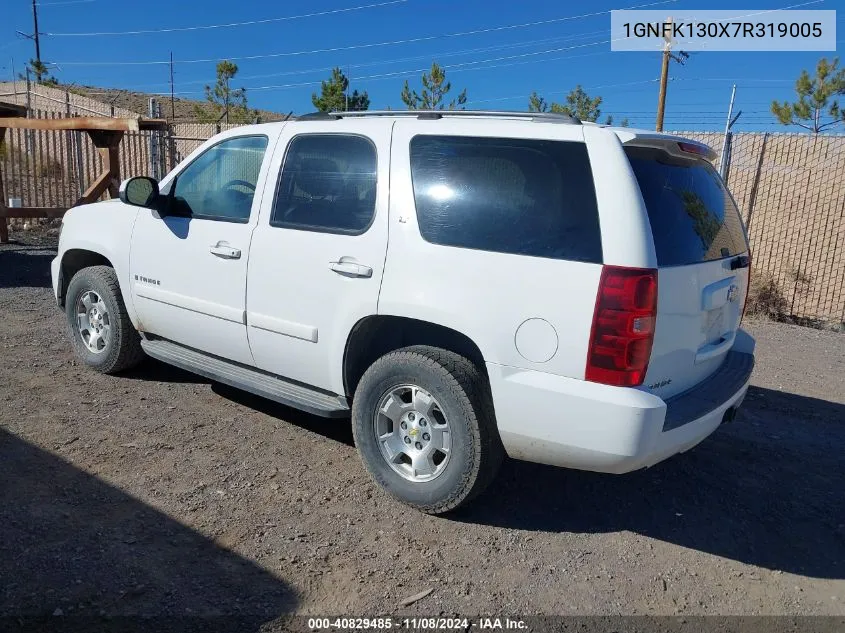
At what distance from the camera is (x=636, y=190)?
10.7 feet

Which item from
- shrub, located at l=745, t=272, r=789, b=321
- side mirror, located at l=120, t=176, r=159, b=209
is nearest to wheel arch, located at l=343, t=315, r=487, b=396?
side mirror, located at l=120, t=176, r=159, b=209

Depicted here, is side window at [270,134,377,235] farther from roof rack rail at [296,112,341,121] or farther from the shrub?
the shrub

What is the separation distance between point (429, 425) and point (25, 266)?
908 cm

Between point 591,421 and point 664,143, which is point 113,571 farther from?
point 664,143

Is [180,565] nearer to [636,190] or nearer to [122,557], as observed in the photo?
[122,557]

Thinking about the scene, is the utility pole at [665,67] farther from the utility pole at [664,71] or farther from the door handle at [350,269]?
the door handle at [350,269]

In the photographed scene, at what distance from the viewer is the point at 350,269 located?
391 centimetres

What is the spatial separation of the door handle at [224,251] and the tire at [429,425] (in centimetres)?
120

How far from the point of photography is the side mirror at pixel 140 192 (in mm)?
4926

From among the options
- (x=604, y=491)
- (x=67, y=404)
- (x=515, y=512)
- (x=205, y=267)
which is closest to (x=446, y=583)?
(x=515, y=512)

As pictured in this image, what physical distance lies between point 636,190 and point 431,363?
1.27m

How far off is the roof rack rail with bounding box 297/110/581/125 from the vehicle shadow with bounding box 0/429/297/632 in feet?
8.07

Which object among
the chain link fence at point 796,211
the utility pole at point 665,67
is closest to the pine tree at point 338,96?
the utility pole at point 665,67

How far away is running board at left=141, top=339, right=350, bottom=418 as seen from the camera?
13.7 feet
